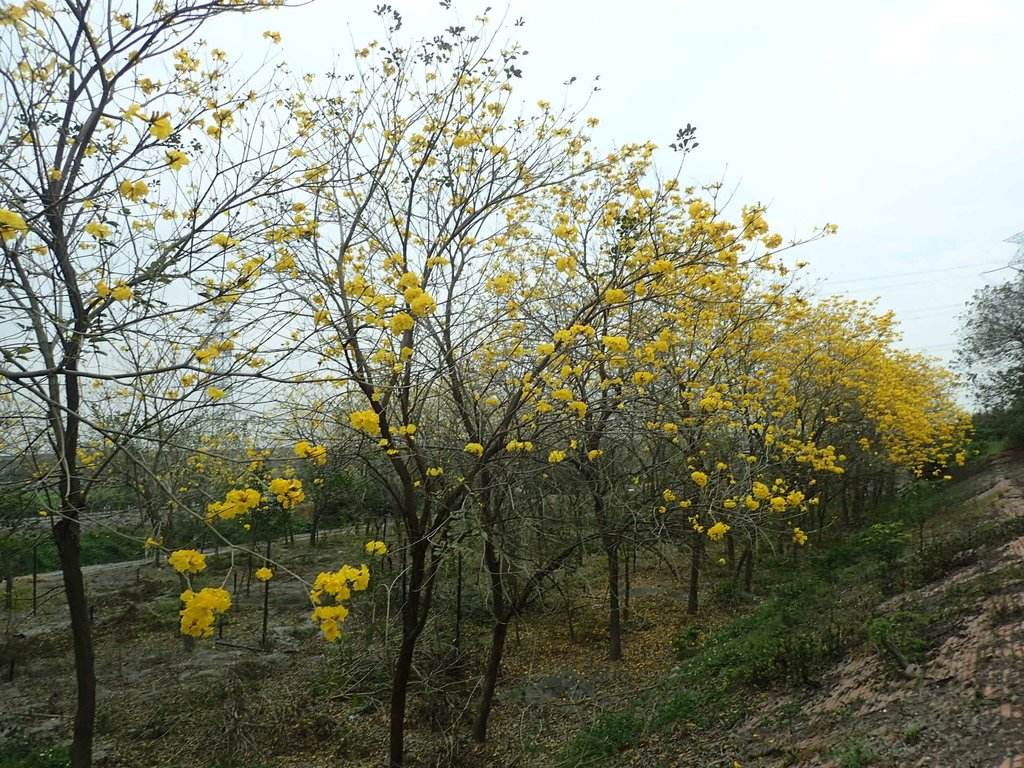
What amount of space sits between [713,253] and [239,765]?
643cm

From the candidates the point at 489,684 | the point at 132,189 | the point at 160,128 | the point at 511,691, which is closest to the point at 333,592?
the point at 160,128

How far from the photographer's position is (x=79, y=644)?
465 centimetres

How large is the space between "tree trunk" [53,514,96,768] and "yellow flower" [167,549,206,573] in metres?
3.28

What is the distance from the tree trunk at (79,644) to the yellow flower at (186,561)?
3.28 metres

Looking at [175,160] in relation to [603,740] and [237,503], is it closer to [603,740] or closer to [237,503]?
[237,503]

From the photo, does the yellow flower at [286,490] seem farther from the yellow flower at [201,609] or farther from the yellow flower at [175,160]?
the yellow flower at [175,160]

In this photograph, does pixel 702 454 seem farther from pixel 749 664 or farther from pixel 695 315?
pixel 749 664

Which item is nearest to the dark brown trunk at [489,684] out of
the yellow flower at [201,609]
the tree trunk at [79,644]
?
the tree trunk at [79,644]

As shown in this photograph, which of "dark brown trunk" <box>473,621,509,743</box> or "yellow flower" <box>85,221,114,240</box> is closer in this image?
"yellow flower" <box>85,221,114,240</box>

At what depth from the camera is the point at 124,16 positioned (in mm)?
3562

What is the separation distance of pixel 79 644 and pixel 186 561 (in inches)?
149

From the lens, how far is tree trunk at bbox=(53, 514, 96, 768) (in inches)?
177

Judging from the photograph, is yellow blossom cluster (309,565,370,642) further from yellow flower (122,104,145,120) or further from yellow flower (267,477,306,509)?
yellow flower (122,104,145,120)

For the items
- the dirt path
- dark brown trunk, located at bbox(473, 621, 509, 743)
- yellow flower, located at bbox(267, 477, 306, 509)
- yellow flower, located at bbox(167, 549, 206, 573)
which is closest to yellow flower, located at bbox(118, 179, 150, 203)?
yellow flower, located at bbox(267, 477, 306, 509)
